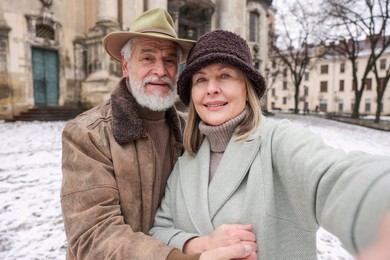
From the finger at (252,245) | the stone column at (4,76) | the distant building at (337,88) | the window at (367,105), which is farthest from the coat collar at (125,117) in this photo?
the window at (367,105)

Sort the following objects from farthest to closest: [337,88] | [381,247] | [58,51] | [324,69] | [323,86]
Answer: [323,86]
[324,69]
[337,88]
[58,51]
[381,247]

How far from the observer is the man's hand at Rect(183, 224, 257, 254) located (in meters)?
1.38

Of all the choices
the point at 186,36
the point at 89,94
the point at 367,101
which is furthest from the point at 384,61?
the point at 89,94

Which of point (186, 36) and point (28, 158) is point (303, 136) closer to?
point (28, 158)

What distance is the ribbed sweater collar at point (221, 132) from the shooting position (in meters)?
1.70

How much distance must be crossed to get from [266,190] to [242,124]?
45cm

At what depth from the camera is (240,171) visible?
5.06ft

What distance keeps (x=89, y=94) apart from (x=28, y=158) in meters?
8.70

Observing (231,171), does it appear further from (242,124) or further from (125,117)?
(125,117)

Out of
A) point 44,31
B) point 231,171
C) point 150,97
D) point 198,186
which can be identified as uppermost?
point 44,31

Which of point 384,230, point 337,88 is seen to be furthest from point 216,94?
point 337,88

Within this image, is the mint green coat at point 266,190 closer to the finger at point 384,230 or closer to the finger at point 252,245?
the finger at point 252,245

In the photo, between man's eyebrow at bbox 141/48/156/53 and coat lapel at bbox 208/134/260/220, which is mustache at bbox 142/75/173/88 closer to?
man's eyebrow at bbox 141/48/156/53

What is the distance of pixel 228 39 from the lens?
5.49 feet
